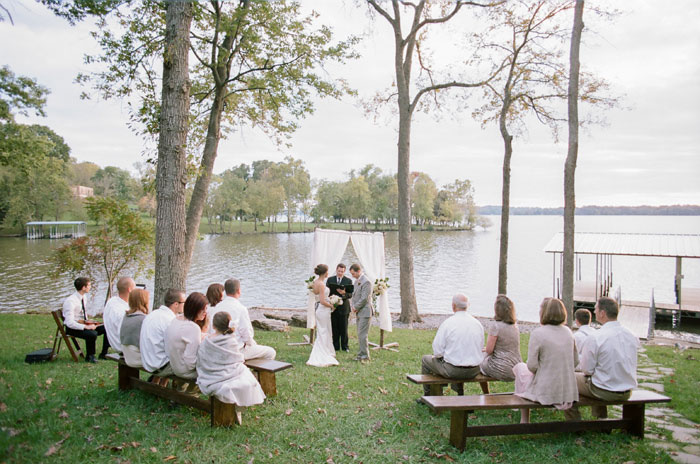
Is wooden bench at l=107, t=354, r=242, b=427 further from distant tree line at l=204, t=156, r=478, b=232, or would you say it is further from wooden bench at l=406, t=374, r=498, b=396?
distant tree line at l=204, t=156, r=478, b=232

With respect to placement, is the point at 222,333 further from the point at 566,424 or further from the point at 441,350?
the point at 566,424

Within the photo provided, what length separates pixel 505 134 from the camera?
1580cm

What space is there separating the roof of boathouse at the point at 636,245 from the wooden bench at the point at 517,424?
620 inches

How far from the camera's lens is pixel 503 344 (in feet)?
18.9

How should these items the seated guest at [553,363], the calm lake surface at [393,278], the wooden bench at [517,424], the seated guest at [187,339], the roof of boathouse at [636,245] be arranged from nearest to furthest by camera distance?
the wooden bench at [517,424] → the seated guest at [553,363] → the seated guest at [187,339] → the roof of boathouse at [636,245] → the calm lake surface at [393,278]

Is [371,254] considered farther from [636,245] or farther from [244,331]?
[636,245]

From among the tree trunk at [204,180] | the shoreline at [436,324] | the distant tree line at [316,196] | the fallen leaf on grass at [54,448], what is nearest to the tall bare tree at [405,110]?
the shoreline at [436,324]

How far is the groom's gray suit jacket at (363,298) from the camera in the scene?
888 cm

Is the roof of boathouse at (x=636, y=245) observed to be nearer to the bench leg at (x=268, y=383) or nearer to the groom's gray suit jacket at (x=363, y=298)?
the groom's gray suit jacket at (x=363, y=298)

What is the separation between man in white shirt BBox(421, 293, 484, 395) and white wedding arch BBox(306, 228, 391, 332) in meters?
4.82

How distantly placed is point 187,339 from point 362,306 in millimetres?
4369

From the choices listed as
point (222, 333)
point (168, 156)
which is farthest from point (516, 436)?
A: point (168, 156)

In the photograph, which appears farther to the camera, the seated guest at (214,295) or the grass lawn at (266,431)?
the seated guest at (214,295)

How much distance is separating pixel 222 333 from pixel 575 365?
412 centimetres
